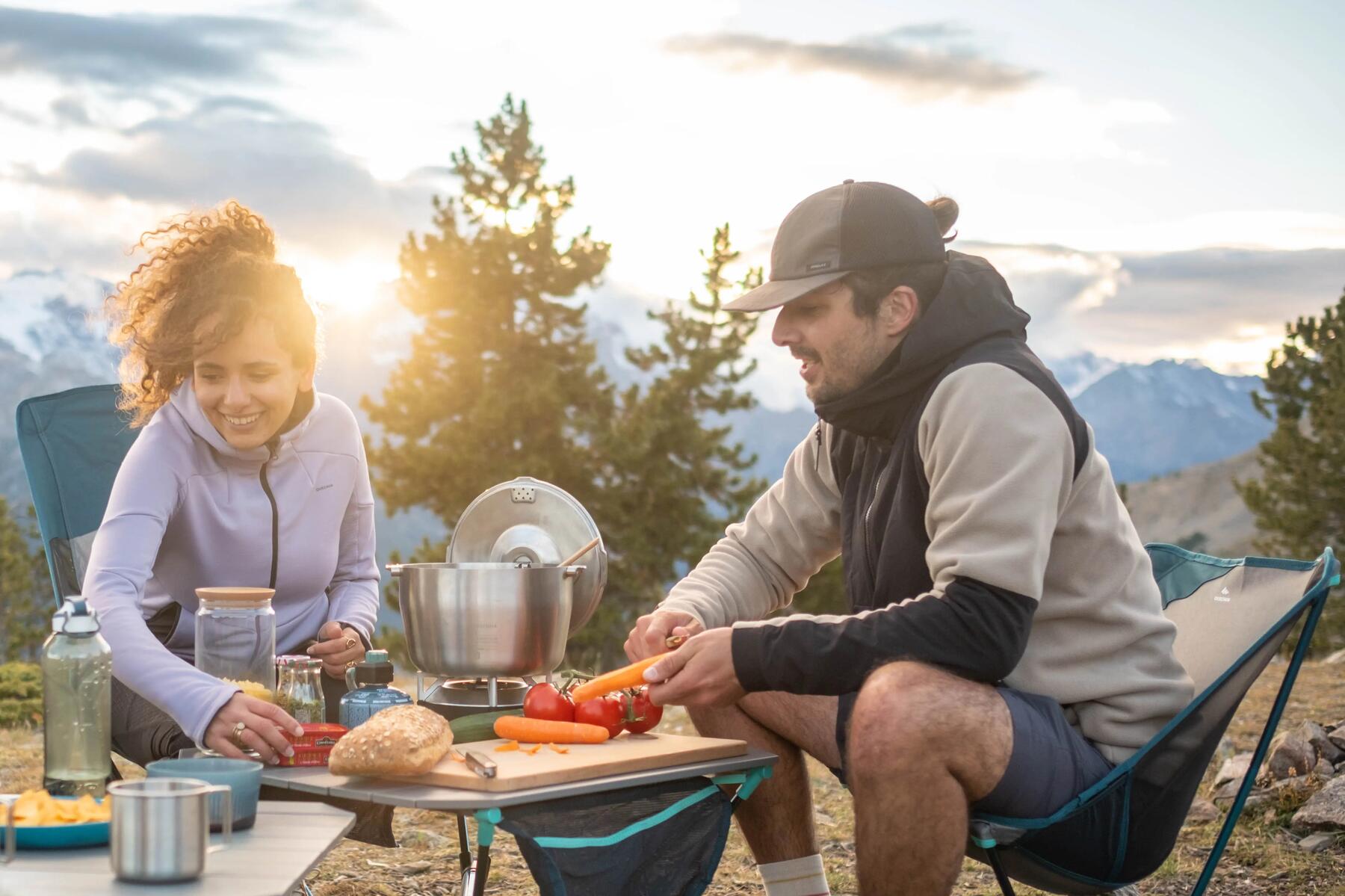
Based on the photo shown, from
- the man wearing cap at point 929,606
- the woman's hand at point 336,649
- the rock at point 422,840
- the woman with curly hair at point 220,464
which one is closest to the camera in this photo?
the man wearing cap at point 929,606

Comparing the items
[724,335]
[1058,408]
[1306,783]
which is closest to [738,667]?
[1058,408]

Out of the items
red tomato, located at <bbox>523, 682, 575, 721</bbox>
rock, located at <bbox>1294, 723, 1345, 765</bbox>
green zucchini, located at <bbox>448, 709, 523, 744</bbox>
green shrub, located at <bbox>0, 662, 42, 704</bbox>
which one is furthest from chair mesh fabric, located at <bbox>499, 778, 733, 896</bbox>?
green shrub, located at <bbox>0, 662, 42, 704</bbox>

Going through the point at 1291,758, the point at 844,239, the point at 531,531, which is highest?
the point at 844,239

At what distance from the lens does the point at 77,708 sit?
2.23 metres

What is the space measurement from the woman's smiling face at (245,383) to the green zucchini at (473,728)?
89 cm

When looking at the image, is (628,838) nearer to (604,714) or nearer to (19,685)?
(604,714)

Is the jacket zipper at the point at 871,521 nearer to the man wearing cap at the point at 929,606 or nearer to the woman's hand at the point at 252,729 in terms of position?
the man wearing cap at the point at 929,606

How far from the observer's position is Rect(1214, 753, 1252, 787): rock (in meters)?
5.21

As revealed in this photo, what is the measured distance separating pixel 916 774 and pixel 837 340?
3.25 ft

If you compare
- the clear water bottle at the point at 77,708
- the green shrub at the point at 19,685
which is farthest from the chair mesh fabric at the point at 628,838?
the green shrub at the point at 19,685

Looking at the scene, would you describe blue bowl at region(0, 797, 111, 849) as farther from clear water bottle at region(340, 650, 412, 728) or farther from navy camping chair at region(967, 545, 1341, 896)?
navy camping chair at region(967, 545, 1341, 896)

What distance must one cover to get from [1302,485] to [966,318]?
837 inches

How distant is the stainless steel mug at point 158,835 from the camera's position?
1.73 meters

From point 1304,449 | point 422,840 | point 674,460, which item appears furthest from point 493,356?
point 422,840
